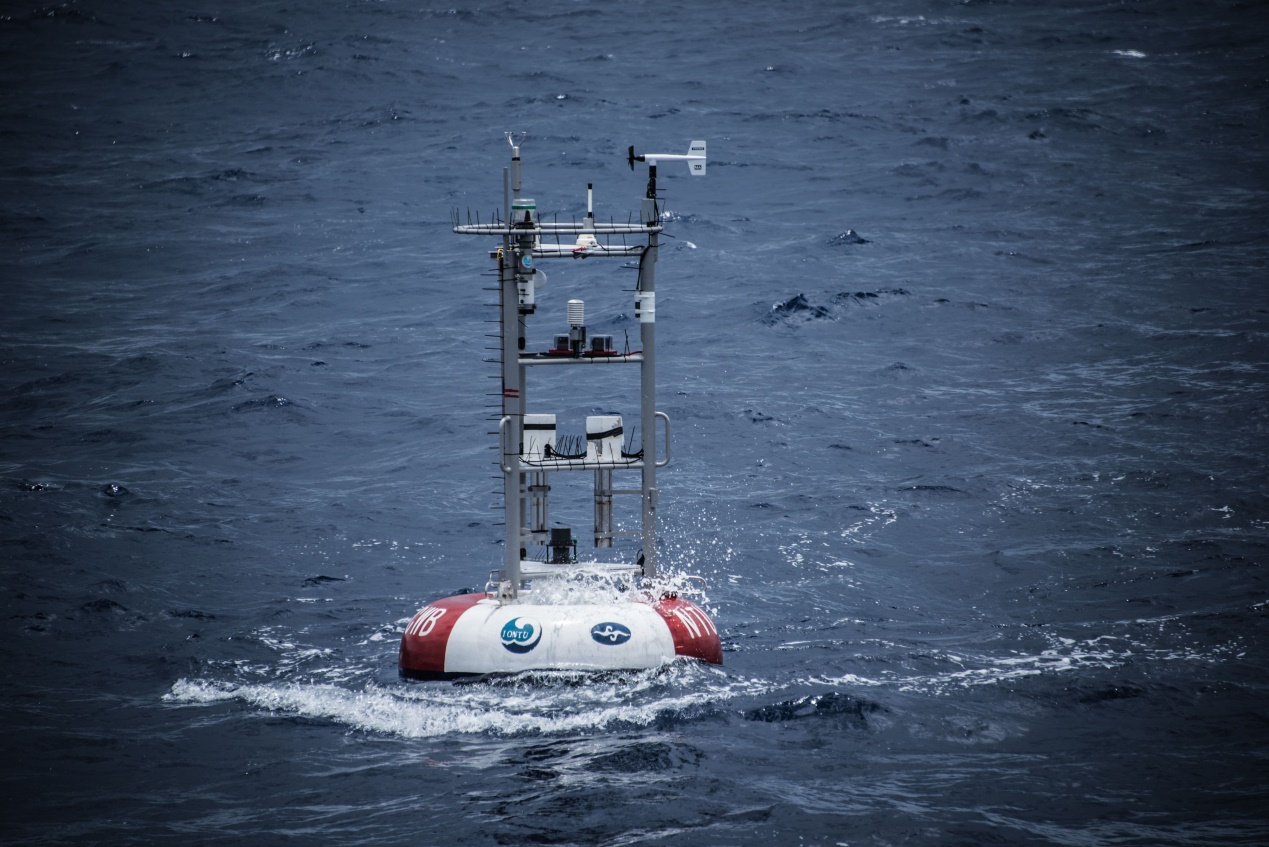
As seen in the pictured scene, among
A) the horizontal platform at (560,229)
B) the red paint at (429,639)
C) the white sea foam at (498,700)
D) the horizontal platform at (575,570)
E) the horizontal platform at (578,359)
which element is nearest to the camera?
the white sea foam at (498,700)

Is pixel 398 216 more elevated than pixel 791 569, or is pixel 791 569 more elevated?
pixel 398 216

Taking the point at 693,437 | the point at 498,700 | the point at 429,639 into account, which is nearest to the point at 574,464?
the point at 429,639

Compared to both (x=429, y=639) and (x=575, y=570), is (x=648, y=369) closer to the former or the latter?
(x=575, y=570)

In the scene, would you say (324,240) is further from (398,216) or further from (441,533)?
(441,533)

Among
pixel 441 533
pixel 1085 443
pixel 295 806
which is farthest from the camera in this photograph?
pixel 1085 443

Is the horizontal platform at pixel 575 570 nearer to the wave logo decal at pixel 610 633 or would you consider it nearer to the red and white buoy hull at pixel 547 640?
the red and white buoy hull at pixel 547 640

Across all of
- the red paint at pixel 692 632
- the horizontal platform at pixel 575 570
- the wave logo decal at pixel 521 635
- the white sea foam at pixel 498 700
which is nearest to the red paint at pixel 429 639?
the white sea foam at pixel 498 700

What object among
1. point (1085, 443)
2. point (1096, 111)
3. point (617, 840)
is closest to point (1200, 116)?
point (1096, 111)
